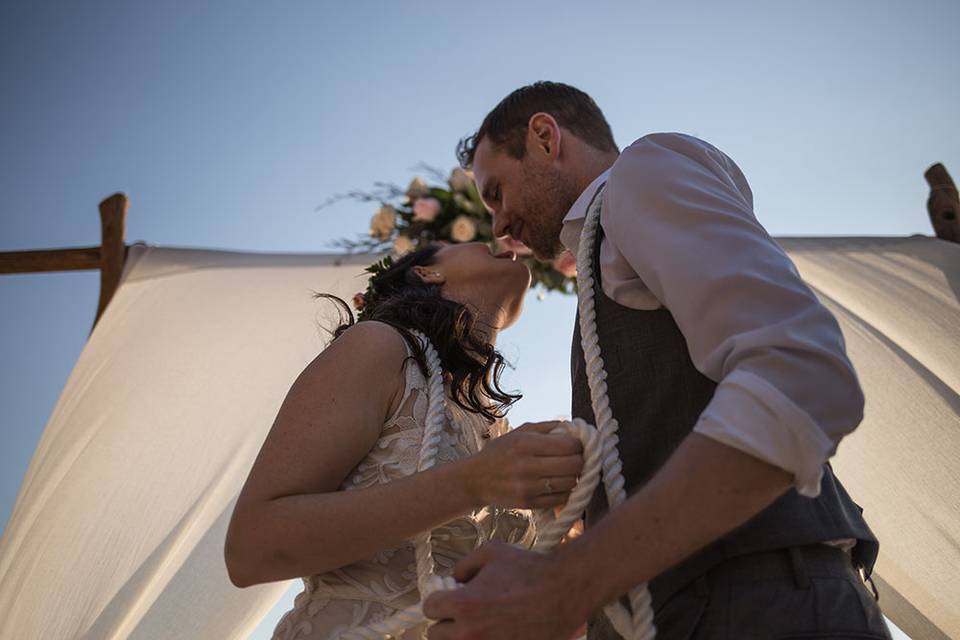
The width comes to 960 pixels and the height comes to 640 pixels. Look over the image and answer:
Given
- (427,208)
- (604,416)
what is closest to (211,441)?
(427,208)

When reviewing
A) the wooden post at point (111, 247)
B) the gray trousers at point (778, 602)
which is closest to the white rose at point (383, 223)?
the wooden post at point (111, 247)

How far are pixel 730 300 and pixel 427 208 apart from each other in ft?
9.05

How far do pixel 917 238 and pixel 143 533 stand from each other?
3.27 meters

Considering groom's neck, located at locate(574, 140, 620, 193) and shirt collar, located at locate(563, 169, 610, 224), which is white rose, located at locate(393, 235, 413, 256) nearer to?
groom's neck, located at locate(574, 140, 620, 193)

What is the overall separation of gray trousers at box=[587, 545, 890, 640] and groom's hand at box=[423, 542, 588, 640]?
0.81ft

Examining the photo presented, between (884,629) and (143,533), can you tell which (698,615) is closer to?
(884,629)

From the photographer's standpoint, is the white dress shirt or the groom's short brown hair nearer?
the white dress shirt

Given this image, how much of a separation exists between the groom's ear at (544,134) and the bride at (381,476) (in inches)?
18.0

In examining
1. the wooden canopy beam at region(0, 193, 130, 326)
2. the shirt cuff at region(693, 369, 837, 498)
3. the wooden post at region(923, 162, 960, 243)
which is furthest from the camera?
the wooden canopy beam at region(0, 193, 130, 326)

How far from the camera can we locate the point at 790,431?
0.93 meters

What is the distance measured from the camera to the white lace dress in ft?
4.70

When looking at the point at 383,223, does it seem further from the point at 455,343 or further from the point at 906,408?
the point at 906,408

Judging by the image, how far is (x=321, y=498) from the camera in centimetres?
128

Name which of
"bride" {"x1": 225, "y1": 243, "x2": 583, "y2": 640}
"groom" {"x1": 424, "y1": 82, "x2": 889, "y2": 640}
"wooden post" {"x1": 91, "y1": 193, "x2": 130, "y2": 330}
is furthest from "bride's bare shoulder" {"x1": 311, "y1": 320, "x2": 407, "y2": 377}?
"wooden post" {"x1": 91, "y1": 193, "x2": 130, "y2": 330}
